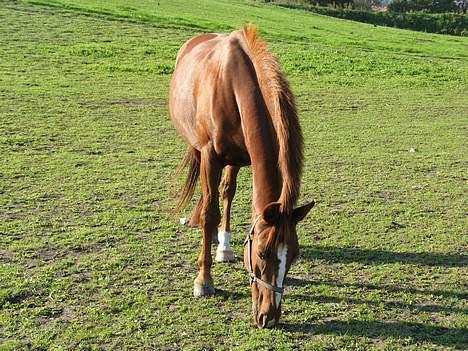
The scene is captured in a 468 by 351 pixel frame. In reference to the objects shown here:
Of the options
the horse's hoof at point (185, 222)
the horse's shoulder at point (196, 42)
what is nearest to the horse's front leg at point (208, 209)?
the horse's hoof at point (185, 222)

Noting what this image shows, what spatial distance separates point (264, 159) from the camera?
3592 millimetres

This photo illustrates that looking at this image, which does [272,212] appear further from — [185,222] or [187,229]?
[185,222]

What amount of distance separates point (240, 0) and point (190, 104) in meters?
27.5

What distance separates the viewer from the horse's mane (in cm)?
331

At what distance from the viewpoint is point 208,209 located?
14.9 ft

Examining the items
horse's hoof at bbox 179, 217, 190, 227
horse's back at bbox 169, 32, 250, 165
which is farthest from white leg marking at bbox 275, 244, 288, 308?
horse's hoof at bbox 179, 217, 190, 227

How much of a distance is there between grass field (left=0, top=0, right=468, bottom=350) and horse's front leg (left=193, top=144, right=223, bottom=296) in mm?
116

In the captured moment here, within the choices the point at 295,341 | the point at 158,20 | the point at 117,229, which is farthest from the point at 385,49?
the point at 295,341

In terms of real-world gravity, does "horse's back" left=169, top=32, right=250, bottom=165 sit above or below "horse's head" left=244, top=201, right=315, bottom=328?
above

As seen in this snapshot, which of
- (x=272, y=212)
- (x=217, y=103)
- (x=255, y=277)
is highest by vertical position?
(x=217, y=103)

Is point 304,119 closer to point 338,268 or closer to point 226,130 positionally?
point 338,268

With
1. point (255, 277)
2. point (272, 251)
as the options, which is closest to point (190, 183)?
point (255, 277)

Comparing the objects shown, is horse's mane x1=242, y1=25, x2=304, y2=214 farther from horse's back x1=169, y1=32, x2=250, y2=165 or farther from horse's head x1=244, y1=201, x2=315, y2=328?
horse's back x1=169, y1=32, x2=250, y2=165

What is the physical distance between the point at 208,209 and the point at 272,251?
1.24 m
